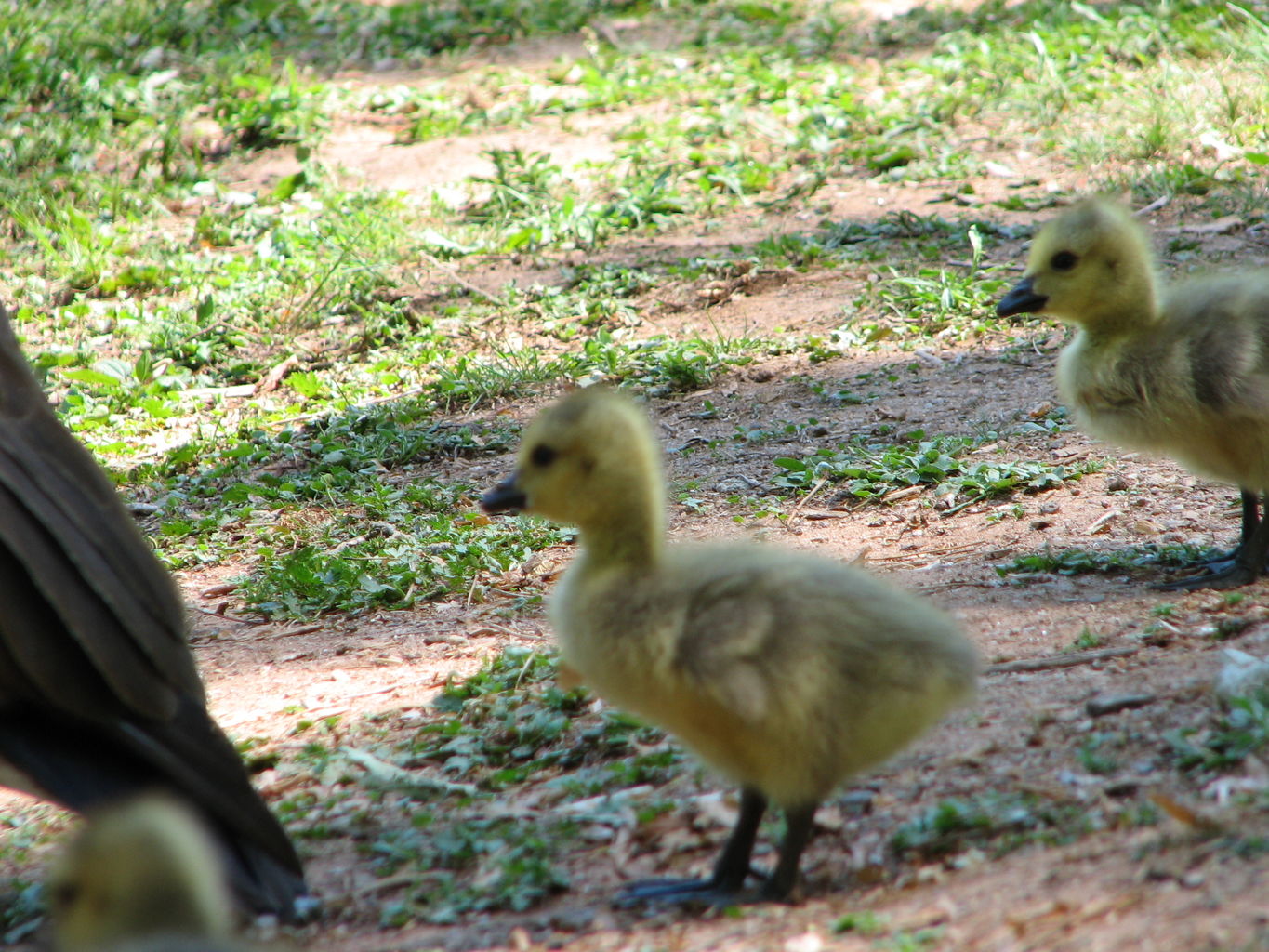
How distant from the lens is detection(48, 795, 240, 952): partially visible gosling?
213 cm

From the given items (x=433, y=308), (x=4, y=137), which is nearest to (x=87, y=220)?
(x=4, y=137)

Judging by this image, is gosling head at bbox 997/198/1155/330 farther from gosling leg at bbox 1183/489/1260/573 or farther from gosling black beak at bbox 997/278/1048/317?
gosling leg at bbox 1183/489/1260/573

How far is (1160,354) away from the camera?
4480 mm

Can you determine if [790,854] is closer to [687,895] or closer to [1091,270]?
[687,895]

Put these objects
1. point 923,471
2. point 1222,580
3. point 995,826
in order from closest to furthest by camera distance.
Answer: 1. point 995,826
2. point 1222,580
3. point 923,471

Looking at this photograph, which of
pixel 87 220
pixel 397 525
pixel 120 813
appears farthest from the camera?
pixel 87 220

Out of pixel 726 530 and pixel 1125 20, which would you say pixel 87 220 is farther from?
pixel 1125 20

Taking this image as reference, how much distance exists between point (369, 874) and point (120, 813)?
1292 millimetres

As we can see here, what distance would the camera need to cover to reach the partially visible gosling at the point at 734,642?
287 centimetres

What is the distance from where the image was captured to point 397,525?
19.0 ft

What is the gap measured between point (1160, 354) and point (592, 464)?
92.1 inches

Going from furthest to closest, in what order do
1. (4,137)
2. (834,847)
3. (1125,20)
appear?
(1125,20) < (4,137) < (834,847)

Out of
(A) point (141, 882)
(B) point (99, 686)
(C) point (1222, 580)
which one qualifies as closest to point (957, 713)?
(C) point (1222, 580)

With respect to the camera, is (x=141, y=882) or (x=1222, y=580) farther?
(x=1222, y=580)
